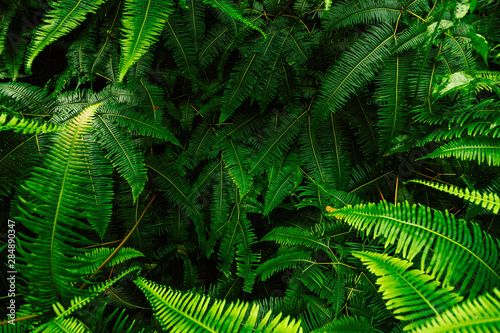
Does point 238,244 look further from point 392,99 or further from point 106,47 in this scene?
point 106,47

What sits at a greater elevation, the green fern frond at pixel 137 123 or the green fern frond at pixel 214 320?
the green fern frond at pixel 137 123

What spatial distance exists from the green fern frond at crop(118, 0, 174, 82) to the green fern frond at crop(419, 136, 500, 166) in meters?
1.41

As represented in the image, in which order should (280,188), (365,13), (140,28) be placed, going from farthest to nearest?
(280,188) < (365,13) < (140,28)

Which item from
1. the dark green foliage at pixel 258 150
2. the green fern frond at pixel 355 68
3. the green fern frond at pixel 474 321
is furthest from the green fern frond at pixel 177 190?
the green fern frond at pixel 474 321

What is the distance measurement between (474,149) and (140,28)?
1.58m

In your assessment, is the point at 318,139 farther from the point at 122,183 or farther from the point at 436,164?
the point at 122,183

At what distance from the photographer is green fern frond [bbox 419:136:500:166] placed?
1075mm

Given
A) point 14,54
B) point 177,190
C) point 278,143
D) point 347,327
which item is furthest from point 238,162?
point 14,54

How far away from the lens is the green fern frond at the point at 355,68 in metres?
1.39

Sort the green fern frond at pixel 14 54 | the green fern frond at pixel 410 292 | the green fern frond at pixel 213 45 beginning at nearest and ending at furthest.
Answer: the green fern frond at pixel 410 292 → the green fern frond at pixel 213 45 → the green fern frond at pixel 14 54

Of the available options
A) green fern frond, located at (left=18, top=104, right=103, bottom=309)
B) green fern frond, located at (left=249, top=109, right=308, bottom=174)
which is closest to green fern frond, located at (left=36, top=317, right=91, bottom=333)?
green fern frond, located at (left=18, top=104, right=103, bottom=309)

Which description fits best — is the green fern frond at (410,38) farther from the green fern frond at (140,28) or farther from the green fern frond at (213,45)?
the green fern frond at (140,28)

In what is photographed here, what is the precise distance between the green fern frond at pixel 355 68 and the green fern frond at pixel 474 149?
0.53 metres

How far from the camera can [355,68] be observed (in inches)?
54.8
